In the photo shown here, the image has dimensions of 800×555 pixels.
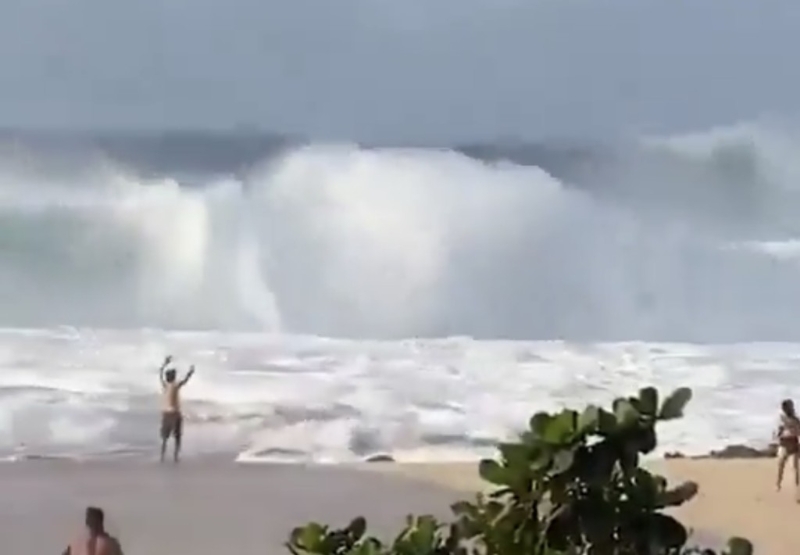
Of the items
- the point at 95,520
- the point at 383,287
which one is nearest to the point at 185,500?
the point at 95,520

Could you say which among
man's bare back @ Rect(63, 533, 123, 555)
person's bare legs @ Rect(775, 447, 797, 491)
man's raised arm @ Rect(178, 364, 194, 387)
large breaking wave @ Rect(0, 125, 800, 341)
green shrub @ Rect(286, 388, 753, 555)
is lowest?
man's bare back @ Rect(63, 533, 123, 555)

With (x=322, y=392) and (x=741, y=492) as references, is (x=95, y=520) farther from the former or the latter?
(x=741, y=492)

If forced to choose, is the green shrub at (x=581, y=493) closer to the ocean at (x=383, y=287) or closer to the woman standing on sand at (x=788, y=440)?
the ocean at (x=383, y=287)

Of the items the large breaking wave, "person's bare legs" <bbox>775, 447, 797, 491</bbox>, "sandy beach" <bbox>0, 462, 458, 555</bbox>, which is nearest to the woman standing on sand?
"person's bare legs" <bbox>775, 447, 797, 491</bbox>

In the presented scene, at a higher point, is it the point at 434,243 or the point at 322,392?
the point at 434,243

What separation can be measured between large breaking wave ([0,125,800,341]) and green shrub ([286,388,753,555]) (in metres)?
2.13

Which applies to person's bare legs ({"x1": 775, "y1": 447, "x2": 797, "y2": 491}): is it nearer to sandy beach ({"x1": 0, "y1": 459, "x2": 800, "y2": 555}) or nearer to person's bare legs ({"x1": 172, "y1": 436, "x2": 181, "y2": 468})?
sandy beach ({"x1": 0, "y1": 459, "x2": 800, "y2": 555})

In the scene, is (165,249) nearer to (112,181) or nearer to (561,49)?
(112,181)

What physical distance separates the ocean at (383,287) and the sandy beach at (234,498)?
0.05 meters

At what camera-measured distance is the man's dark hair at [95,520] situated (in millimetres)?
1950

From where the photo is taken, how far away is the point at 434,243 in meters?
2.55

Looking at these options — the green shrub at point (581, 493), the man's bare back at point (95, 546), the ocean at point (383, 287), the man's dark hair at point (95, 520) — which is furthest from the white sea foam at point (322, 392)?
the green shrub at point (581, 493)

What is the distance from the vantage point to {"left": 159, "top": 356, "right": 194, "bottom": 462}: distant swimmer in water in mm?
2418

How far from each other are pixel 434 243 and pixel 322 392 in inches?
15.5
